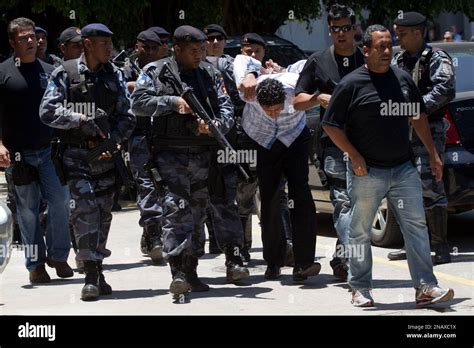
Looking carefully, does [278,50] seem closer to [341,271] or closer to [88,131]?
[341,271]

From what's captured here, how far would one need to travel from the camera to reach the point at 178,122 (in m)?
8.67

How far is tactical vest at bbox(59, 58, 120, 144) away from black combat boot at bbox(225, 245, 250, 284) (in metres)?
1.37

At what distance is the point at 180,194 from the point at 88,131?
0.77 m

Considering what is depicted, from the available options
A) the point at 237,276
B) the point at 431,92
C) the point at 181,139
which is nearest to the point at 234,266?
the point at 237,276

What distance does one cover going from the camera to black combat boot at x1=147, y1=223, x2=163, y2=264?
1036 centimetres

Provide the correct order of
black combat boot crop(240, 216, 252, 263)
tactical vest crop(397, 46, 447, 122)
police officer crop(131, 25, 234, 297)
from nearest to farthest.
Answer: police officer crop(131, 25, 234, 297) → tactical vest crop(397, 46, 447, 122) → black combat boot crop(240, 216, 252, 263)

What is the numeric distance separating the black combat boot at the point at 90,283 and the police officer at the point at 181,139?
1.72ft

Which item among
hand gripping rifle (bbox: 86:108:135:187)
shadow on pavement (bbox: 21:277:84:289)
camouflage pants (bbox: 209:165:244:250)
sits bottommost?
shadow on pavement (bbox: 21:277:84:289)

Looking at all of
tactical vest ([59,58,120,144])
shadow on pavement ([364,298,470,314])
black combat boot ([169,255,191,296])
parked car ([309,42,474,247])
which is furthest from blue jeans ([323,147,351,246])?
tactical vest ([59,58,120,144])

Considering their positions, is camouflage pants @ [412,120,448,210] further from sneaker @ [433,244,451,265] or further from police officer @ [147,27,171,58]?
police officer @ [147,27,171,58]

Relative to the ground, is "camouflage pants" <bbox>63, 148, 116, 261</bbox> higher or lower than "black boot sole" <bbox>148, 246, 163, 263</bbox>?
higher

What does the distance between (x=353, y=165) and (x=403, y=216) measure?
47cm

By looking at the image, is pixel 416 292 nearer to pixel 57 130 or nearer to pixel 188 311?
pixel 188 311

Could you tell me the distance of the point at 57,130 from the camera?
8.81m
